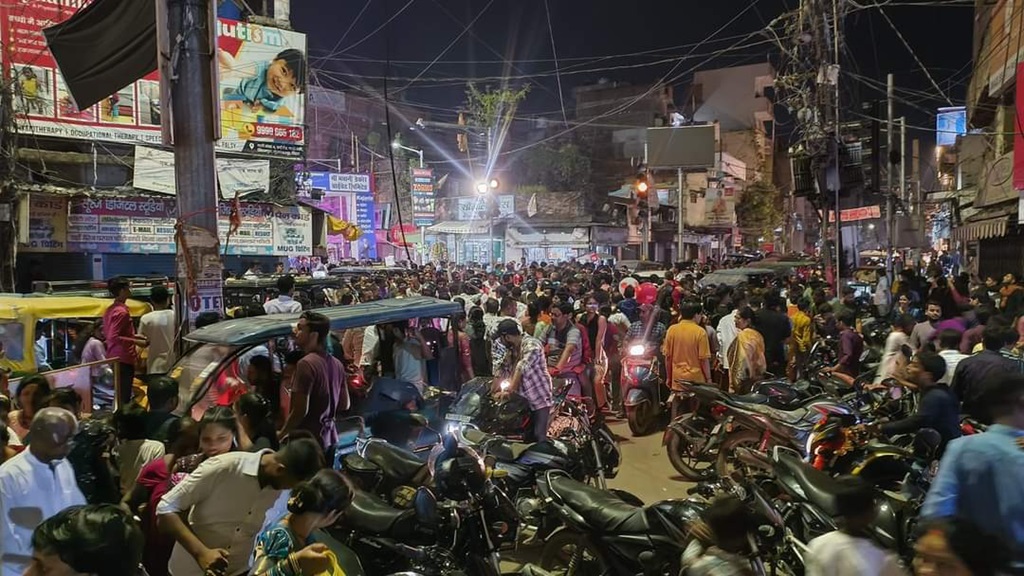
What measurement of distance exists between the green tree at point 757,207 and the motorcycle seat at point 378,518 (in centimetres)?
5334

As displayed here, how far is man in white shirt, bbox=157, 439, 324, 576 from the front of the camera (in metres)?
3.18

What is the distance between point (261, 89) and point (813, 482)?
16436mm

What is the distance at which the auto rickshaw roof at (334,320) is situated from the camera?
539cm

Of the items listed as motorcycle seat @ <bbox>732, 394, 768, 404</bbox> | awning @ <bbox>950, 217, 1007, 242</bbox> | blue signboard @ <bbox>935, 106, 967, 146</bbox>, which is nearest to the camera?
motorcycle seat @ <bbox>732, 394, 768, 404</bbox>

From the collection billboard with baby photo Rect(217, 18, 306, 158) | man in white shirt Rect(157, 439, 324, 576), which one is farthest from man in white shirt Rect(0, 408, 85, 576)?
billboard with baby photo Rect(217, 18, 306, 158)

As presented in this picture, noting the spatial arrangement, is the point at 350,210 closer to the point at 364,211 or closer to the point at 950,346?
the point at 364,211

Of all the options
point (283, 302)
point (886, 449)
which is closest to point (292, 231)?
point (283, 302)

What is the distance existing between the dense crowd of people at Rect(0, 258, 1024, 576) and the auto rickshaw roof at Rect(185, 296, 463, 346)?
302 mm

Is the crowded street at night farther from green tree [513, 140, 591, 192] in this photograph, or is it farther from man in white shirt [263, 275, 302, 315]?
green tree [513, 140, 591, 192]

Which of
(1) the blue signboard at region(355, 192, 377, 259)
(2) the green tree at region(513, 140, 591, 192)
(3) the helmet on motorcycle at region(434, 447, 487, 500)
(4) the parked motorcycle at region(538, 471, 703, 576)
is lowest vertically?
(4) the parked motorcycle at region(538, 471, 703, 576)

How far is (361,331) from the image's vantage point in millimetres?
9312

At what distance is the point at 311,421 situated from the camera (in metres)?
5.23

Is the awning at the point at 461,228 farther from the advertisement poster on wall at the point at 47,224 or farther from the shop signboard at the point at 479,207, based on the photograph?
the advertisement poster on wall at the point at 47,224

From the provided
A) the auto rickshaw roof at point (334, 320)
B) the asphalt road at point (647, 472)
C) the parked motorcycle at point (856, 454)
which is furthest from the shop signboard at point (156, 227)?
the parked motorcycle at point (856, 454)
